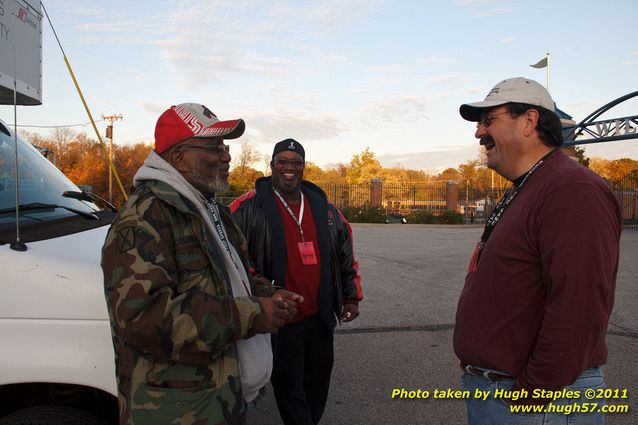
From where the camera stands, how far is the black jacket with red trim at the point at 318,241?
3.40m

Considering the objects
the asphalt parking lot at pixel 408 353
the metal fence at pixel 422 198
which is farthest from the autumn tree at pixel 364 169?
the asphalt parking lot at pixel 408 353

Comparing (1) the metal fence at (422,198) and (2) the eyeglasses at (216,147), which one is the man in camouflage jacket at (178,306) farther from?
(1) the metal fence at (422,198)

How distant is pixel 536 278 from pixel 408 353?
12.0 feet

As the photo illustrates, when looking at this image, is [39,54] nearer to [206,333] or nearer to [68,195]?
[68,195]

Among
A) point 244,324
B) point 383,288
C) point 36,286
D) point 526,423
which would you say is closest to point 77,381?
point 36,286

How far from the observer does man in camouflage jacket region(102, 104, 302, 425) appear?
1675 millimetres

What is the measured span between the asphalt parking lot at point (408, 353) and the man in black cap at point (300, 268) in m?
0.64

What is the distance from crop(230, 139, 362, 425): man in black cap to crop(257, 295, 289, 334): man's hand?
134cm

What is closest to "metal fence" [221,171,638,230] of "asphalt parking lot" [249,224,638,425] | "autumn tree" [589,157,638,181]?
"asphalt parking lot" [249,224,638,425]

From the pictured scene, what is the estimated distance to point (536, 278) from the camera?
6.07 feet

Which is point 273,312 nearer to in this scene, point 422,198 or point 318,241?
point 318,241

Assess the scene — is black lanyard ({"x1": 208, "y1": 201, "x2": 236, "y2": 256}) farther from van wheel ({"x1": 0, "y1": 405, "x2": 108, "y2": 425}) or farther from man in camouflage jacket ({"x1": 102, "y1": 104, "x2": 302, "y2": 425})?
van wheel ({"x1": 0, "y1": 405, "x2": 108, "y2": 425})

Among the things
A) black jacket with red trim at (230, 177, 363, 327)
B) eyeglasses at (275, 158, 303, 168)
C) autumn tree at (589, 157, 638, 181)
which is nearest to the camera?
black jacket with red trim at (230, 177, 363, 327)

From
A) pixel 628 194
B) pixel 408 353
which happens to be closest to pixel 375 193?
pixel 628 194
